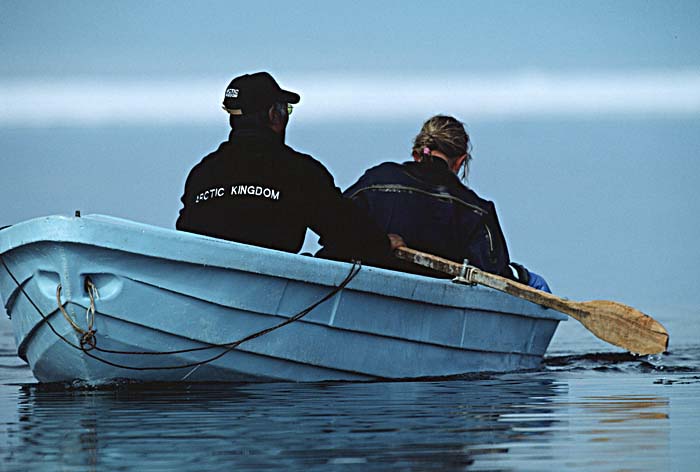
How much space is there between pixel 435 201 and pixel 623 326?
138 cm

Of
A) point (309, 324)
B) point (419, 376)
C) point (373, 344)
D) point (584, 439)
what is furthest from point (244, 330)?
point (584, 439)

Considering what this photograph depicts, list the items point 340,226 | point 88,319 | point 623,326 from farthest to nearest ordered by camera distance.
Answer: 1. point 623,326
2. point 340,226
3. point 88,319

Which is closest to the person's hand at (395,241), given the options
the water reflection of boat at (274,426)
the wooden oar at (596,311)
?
the wooden oar at (596,311)

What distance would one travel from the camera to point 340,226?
7414 mm

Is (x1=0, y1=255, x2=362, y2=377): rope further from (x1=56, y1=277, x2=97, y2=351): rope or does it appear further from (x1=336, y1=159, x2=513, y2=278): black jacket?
(x1=336, y1=159, x2=513, y2=278): black jacket

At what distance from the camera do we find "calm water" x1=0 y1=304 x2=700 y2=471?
420 cm

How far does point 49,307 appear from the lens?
6.89 metres

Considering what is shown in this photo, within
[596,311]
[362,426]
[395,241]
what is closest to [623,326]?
[596,311]

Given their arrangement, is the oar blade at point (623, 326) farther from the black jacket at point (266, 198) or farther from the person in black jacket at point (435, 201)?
the black jacket at point (266, 198)

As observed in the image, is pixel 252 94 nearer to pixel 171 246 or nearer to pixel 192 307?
pixel 171 246

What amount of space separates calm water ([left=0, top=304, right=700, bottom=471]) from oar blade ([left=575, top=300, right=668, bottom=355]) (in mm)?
238

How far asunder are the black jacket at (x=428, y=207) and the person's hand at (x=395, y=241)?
189mm

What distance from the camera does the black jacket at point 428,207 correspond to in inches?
324

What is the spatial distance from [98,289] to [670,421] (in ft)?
9.67
